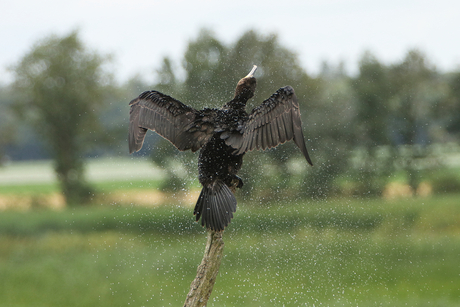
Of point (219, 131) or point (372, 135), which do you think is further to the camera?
point (372, 135)

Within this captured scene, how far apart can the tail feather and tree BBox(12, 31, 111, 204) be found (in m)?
6.56

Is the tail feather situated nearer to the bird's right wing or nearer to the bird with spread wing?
the bird with spread wing

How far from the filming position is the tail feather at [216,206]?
10.9 feet

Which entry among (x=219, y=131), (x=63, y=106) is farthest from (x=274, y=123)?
(x=63, y=106)

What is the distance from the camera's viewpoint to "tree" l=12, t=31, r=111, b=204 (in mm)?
9312

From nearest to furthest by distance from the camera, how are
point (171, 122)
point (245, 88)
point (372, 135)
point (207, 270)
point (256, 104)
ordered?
point (207, 270) → point (171, 122) → point (245, 88) → point (256, 104) → point (372, 135)

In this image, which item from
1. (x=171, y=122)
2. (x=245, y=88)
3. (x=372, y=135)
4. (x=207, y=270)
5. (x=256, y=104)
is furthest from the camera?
(x=372, y=135)

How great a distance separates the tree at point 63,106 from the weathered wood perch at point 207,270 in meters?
6.42

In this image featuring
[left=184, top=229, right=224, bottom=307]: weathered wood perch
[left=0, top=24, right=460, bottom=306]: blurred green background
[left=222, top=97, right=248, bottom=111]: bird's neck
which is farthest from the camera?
[left=0, top=24, right=460, bottom=306]: blurred green background

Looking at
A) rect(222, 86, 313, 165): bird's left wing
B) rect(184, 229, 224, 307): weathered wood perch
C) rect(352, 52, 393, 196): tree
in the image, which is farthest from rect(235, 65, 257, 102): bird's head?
rect(352, 52, 393, 196): tree

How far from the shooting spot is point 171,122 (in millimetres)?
3719

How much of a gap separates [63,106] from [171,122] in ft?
20.9

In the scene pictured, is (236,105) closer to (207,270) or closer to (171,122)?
(171,122)

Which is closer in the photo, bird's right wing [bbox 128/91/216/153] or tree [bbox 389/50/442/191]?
bird's right wing [bbox 128/91/216/153]
